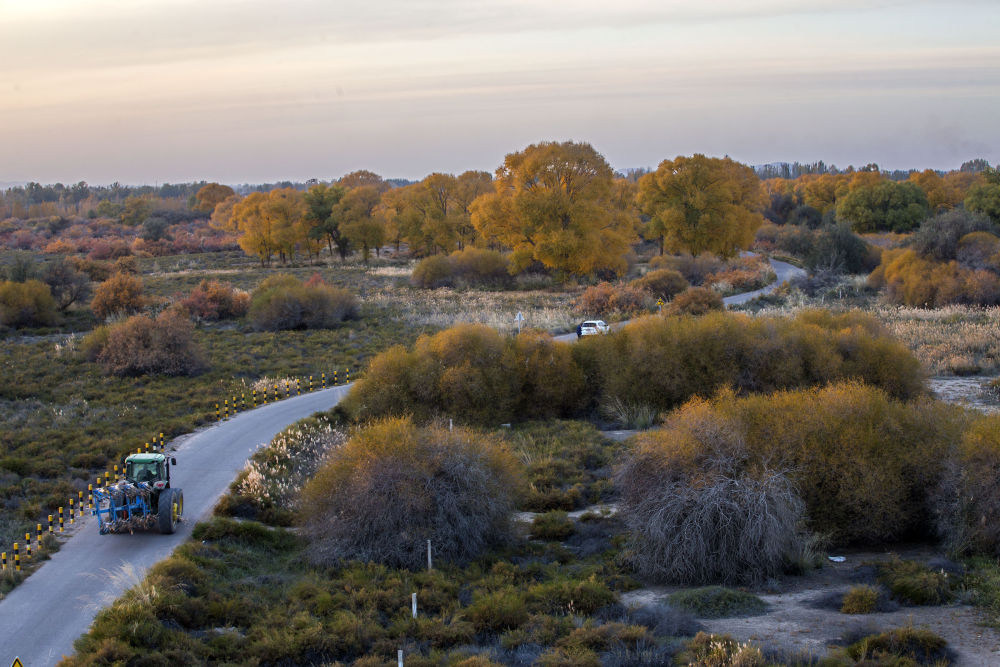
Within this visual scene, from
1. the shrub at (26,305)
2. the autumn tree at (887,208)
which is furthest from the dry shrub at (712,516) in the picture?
the autumn tree at (887,208)

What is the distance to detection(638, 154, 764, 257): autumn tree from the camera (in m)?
56.7

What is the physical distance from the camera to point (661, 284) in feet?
145

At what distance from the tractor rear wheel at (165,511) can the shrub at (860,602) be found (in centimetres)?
1051

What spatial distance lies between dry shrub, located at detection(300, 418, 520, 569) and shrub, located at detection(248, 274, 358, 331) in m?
23.9

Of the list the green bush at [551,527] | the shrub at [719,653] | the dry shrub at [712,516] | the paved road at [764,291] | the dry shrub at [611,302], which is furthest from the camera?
the dry shrub at [611,302]

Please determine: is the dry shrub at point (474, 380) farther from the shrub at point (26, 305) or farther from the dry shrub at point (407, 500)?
the shrub at point (26, 305)

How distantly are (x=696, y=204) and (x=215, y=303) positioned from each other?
3303 centimetres

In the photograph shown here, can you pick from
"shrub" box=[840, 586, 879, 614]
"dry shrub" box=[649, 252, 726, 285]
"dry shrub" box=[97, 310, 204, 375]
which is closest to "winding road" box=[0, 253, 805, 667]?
"dry shrub" box=[97, 310, 204, 375]

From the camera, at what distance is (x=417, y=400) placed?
22.3 m

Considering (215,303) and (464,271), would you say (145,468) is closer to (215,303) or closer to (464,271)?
(215,303)

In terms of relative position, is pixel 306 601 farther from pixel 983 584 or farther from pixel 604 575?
pixel 983 584

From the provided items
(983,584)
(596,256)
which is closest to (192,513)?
(983,584)

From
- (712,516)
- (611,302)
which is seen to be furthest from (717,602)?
(611,302)

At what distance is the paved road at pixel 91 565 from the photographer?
32.7ft
